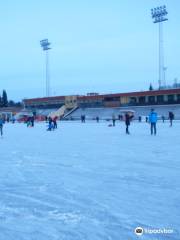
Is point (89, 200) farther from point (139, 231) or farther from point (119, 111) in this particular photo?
point (119, 111)

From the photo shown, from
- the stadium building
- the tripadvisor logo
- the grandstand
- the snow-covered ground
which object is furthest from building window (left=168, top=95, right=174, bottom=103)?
the tripadvisor logo

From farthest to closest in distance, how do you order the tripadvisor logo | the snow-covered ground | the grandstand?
the grandstand, the snow-covered ground, the tripadvisor logo

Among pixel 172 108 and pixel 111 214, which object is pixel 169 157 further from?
pixel 172 108

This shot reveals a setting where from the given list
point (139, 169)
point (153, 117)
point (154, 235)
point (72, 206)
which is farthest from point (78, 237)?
point (153, 117)

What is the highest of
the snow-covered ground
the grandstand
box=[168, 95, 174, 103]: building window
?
box=[168, 95, 174, 103]: building window

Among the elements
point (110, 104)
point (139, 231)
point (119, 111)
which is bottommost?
point (139, 231)

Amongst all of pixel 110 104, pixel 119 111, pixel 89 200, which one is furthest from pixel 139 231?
pixel 110 104

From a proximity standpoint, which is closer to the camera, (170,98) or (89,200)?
(89,200)

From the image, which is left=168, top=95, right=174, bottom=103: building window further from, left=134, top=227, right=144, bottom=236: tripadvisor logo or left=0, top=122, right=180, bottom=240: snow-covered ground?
left=134, top=227, right=144, bottom=236: tripadvisor logo

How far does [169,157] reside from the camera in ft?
28.6

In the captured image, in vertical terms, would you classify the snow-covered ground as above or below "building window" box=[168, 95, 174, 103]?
below

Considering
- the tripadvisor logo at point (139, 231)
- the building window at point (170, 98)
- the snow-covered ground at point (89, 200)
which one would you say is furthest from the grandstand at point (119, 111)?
the tripadvisor logo at point (139, 231)

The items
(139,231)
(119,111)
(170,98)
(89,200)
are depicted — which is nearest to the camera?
(139,231)

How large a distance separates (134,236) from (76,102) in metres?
65.1
